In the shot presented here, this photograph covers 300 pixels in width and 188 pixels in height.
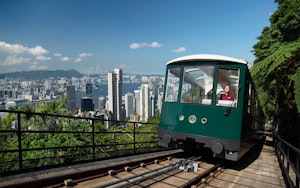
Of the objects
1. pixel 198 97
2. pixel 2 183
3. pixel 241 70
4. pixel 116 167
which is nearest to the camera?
pixel 2 183

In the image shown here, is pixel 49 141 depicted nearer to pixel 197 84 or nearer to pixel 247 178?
pixel 197 84

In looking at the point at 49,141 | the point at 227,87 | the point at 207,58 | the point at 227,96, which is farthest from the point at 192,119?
the point at 49,141

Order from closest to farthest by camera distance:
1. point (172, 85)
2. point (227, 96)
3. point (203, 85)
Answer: point (227, 96), point (203, 85), point (172, 85)

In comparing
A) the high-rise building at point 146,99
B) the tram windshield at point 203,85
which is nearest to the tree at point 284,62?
the tram windshield at point 203,85

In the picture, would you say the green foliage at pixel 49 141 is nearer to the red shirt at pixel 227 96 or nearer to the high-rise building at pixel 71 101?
the high-rise building at pixel 71 101

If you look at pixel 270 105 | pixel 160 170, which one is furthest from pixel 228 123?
pixel 270 105

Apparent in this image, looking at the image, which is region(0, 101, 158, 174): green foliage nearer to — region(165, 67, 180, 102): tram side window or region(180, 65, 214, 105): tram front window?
region(165, 67, 180, 102): tram side window

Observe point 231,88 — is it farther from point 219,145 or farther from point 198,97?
point 219,145

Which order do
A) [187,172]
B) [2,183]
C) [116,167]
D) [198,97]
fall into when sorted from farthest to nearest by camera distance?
[198,97] < [187,172] < [116,167] < [2,183]
